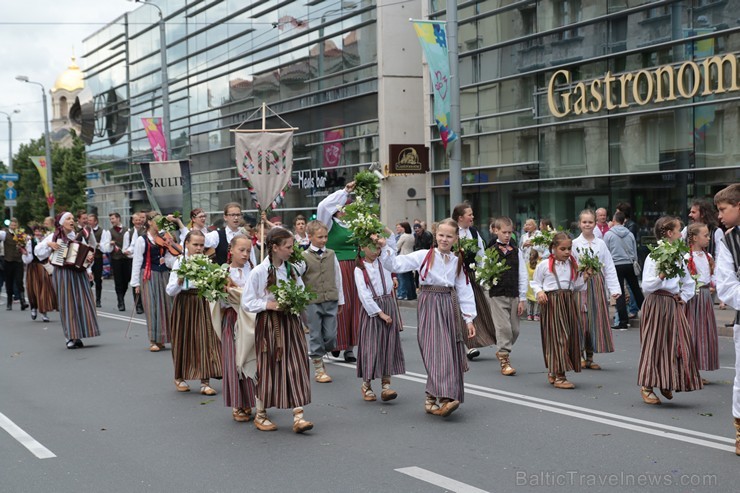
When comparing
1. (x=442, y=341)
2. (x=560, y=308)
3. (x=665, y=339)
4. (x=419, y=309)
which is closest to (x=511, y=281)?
(x=560, y=308)

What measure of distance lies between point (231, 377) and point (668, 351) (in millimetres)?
3916

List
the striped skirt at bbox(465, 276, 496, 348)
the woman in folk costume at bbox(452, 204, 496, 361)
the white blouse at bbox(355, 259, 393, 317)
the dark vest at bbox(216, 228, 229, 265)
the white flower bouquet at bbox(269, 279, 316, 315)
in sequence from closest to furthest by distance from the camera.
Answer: the white flower bouquet at bbox(269, 279, 316, 315) → the white blouse at bbox(355, 259, 393, 317) → the woman in folk costume at bbox(452, 204, 496, 361) → the striped skirt at bbox(465, 276, 496, 348) → the dark vest at bbox(216, 228, 229, 265)

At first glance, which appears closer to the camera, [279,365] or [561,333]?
[279,365]

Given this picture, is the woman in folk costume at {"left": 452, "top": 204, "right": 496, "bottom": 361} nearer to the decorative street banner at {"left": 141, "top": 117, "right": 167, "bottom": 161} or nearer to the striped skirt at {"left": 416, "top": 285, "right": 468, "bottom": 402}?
the striped skirt at {"left": 416, "top": 285, "right": 468, "bottom": 402}

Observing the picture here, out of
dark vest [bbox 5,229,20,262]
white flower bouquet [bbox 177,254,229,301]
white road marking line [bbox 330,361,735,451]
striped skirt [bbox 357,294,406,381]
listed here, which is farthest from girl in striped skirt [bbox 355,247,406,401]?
dark vest [bbox 5,229,20,262]

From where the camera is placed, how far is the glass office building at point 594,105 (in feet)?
64.5

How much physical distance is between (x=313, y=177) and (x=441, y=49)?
53.9ft

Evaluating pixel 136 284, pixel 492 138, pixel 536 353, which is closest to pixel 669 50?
pixel 492 138

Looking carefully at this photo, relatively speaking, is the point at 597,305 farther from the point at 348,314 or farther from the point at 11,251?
the point at 11,251

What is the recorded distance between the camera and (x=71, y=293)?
1421 centimetres

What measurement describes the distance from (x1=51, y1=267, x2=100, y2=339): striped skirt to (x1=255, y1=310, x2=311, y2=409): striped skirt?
708cm

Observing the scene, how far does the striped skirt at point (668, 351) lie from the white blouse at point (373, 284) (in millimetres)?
2463

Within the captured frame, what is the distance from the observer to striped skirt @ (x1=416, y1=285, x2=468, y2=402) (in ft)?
27.1

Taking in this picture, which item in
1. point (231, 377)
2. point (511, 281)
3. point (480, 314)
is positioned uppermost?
point (511, 281)
